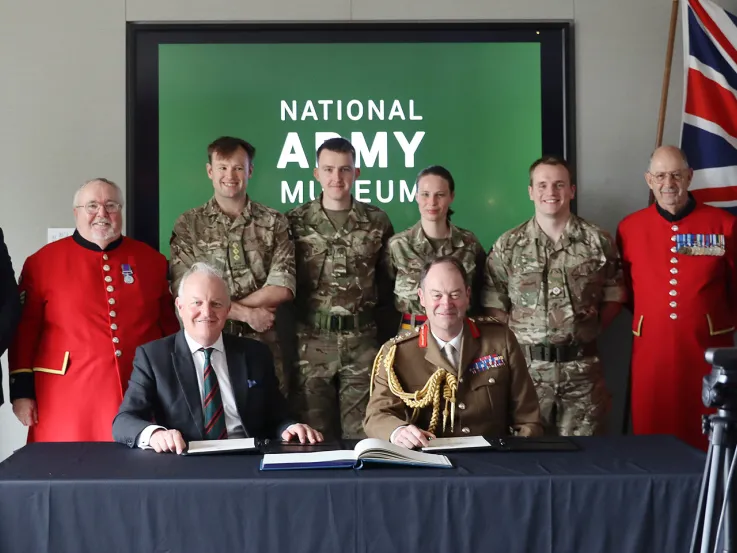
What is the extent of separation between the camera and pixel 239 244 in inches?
132

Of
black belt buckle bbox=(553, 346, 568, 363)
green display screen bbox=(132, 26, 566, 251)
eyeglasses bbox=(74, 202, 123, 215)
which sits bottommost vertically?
black belt buckle bbox=(553, 346, 568, 363)

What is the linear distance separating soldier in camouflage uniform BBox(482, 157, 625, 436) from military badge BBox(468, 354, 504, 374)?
853mm

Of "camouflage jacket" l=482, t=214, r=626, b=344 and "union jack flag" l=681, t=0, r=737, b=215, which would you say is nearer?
"camouflage jacket" l=482, t=214, r=626, b=344

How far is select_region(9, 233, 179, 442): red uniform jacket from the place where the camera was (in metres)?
3.03

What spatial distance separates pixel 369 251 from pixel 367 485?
5.76 ft

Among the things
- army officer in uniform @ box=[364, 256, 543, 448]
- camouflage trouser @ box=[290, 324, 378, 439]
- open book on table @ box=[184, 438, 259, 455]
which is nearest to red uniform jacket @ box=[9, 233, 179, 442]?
camouflage trouser @ box=[290, 324, 378, 439]

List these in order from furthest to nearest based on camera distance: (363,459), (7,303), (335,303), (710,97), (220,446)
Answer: (710,97)
(335,303)
(7,303)
(220,446)
(363,459)

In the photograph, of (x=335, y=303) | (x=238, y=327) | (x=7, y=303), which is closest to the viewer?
(x=7, y=303)

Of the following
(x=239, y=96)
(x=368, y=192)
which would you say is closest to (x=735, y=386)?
(x=368, y=192)

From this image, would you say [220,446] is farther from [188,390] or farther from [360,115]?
[360,115]

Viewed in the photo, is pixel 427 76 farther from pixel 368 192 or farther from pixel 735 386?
pixel 735 386

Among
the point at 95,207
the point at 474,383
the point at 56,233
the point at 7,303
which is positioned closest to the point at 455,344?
the point at 474,383

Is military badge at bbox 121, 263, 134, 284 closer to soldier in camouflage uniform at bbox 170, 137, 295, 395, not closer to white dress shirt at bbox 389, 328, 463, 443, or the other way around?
soldier in camouflage uniform at bbox 170, 137, 295, 395

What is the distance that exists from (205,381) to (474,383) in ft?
2.72
